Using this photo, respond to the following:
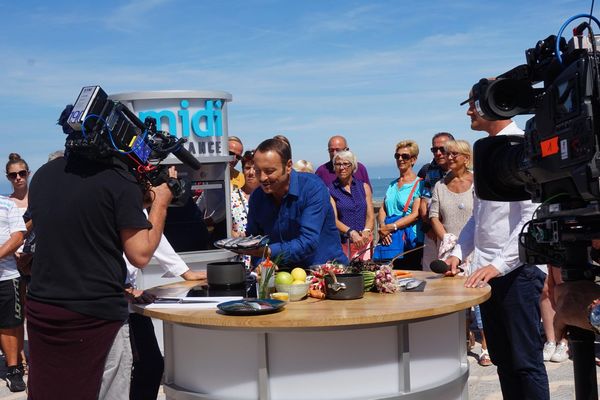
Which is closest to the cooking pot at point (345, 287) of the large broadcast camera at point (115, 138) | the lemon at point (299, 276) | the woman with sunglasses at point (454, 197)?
the lemon at point (299, 276)

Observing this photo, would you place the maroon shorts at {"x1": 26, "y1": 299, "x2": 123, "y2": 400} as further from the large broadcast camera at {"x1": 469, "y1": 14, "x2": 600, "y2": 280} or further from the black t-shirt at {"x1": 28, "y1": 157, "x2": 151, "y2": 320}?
the large broadcast camera at {"x1": 469, "y1": 14, "x2": 600, "y2": 280}

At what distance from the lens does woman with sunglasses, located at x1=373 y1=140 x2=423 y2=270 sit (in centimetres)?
725

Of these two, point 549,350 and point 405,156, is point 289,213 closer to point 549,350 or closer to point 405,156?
point 549,350

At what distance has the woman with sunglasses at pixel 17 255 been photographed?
6.36 meters

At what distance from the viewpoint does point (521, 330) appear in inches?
161

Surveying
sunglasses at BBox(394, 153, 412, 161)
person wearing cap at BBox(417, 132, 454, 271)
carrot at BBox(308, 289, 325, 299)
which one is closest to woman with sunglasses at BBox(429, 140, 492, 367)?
person wearing cap at BBox(417, 132, 454, 271)

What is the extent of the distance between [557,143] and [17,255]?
5220 mm

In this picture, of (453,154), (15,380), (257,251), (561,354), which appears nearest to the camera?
(257,251)

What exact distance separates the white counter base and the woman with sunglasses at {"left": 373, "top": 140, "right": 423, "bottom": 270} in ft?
12.4

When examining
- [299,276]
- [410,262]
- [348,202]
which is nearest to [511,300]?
[299,276]

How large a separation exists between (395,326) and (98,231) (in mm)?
1342

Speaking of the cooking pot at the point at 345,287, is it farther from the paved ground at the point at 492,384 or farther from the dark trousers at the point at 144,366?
the paved ground at the point at 492,384

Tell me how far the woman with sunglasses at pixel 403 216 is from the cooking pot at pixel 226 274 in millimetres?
3411

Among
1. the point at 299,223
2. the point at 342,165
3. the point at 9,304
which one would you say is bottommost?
the point at 9,304
